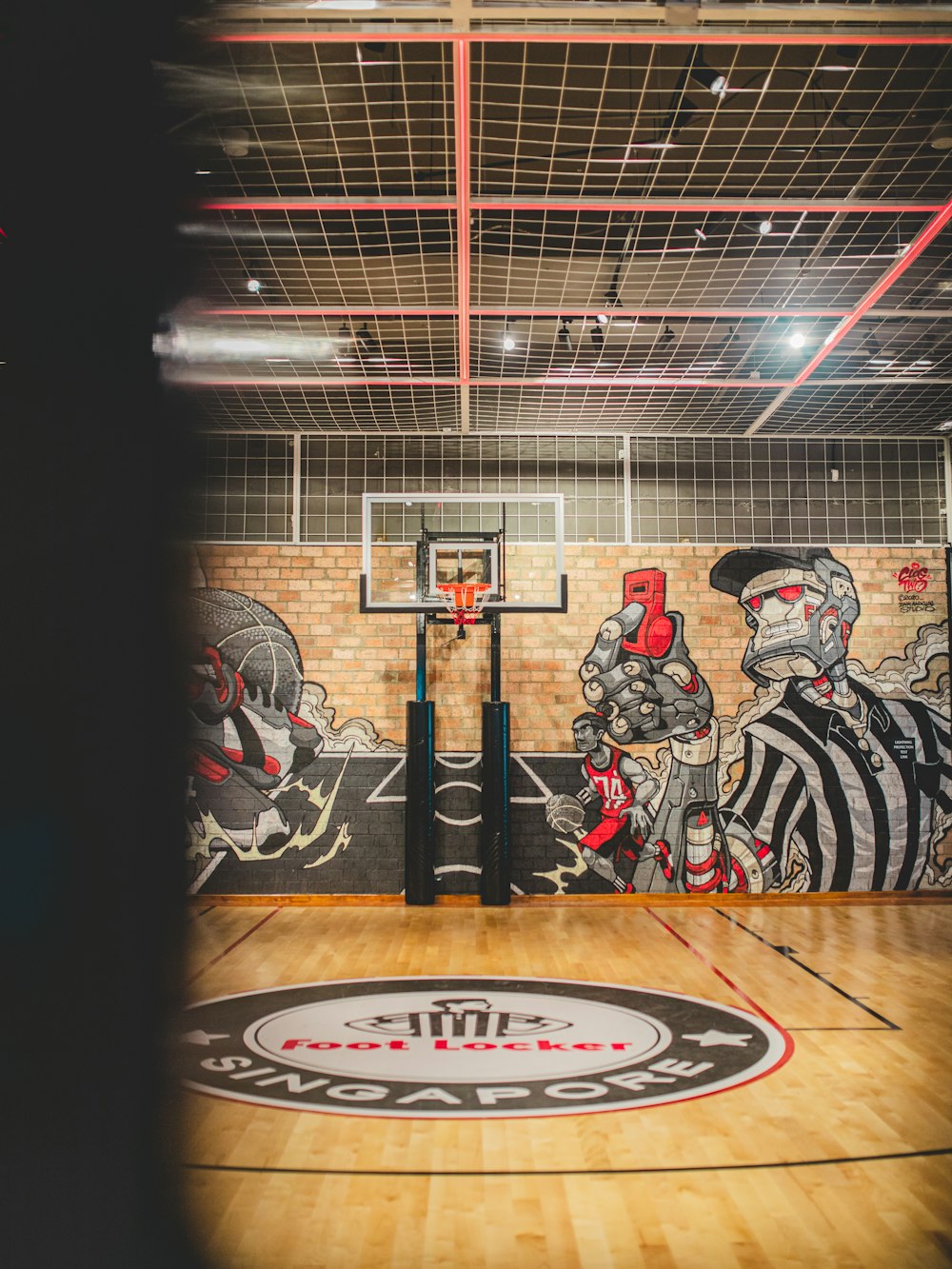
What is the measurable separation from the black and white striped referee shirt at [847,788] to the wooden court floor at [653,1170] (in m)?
2.71

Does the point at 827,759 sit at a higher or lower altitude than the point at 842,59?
lower

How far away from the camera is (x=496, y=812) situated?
772 centimetres

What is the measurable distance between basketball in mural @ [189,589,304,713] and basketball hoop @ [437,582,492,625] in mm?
1542

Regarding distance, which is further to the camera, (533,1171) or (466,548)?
(466,548)

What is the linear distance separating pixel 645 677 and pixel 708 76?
17.1 feet

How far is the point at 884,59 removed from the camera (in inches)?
141

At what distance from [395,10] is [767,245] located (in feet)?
8.57

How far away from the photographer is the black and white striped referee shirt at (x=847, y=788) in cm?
809

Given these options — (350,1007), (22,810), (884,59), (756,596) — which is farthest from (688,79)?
(756,596)

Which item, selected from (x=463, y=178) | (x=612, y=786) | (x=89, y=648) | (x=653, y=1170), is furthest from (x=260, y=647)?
(x=89, y=648)

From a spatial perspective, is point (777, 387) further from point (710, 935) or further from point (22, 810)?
point (22, 810)

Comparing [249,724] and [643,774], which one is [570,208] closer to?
[643,774]

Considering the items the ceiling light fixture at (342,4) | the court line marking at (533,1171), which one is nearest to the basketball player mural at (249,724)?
the court line marking at (533,1171)

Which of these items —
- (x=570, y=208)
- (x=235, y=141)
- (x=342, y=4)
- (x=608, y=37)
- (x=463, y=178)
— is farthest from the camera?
(x=570, y=208)
